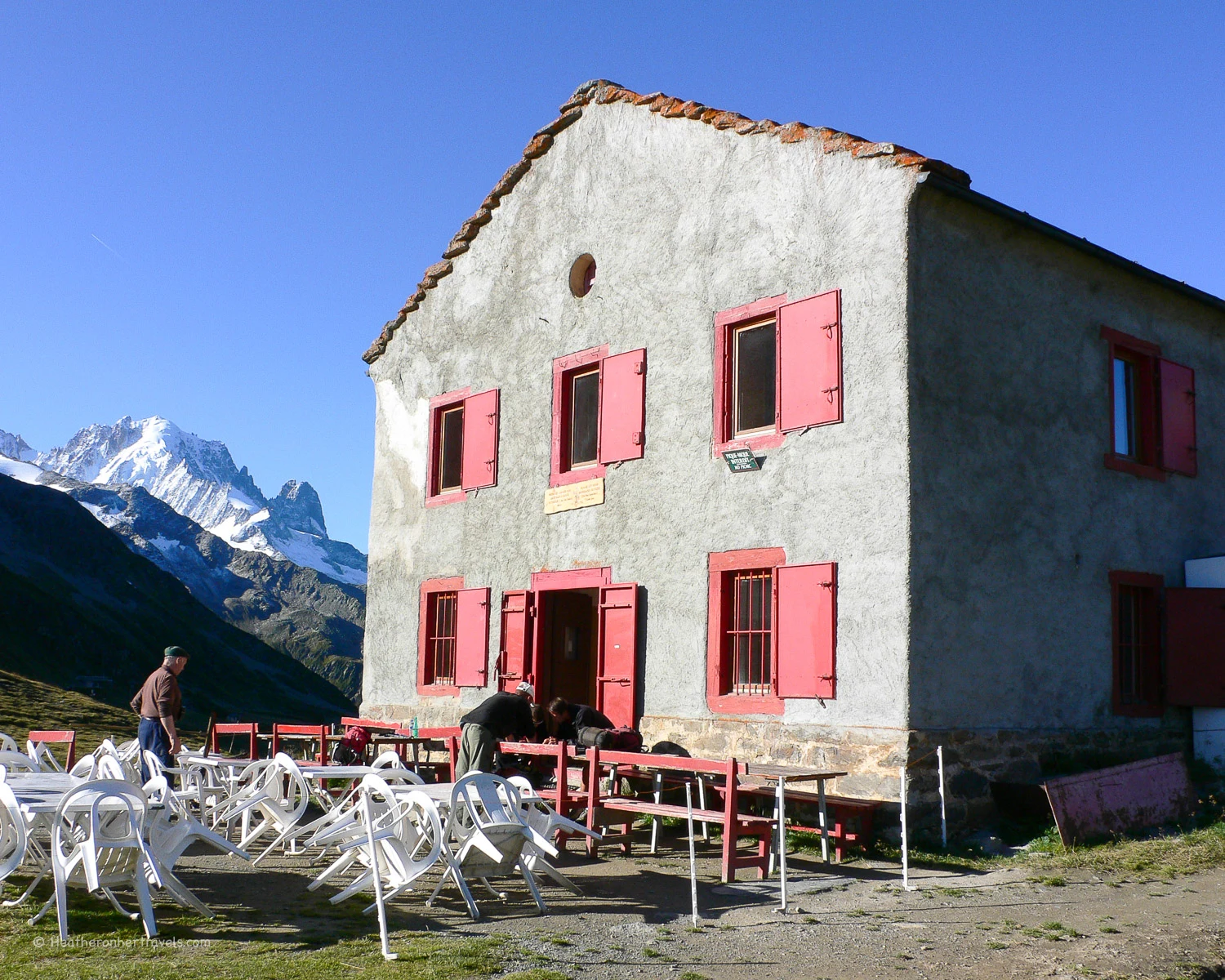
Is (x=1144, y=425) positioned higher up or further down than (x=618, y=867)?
higher up

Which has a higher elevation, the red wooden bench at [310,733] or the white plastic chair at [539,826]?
the red wooden bench at [310,733]

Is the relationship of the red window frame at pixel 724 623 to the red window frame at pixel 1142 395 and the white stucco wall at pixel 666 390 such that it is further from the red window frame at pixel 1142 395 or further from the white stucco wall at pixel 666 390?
the red window frame at pixel 1142 395

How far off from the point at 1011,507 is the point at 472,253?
7675mm

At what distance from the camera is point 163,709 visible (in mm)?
10156

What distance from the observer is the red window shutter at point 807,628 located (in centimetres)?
1067

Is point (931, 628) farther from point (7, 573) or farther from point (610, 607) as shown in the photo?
point (7, 573)

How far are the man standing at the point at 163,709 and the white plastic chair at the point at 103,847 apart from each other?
309cm

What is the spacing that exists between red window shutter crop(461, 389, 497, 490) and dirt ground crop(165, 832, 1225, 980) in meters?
6.53

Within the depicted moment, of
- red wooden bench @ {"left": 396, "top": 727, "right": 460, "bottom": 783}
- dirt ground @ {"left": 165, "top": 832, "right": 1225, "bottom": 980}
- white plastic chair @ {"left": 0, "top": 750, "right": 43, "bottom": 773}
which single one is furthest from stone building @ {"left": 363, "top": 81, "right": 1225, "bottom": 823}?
white plastic chair @ {"left": 0, "top": 750, "right": 43, "bottom": 773}

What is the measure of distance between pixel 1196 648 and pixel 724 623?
4.61 meters

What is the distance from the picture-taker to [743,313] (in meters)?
11.9

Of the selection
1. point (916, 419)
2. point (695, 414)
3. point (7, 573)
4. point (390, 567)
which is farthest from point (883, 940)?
point (7, 573)

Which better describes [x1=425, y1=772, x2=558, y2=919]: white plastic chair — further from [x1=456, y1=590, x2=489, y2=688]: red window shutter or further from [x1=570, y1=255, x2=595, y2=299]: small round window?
[x1=570, y1=255, x2=595, y2=299]: small round window

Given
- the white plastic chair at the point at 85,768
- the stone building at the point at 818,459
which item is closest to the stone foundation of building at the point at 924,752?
the stone building at the point at 818,459
